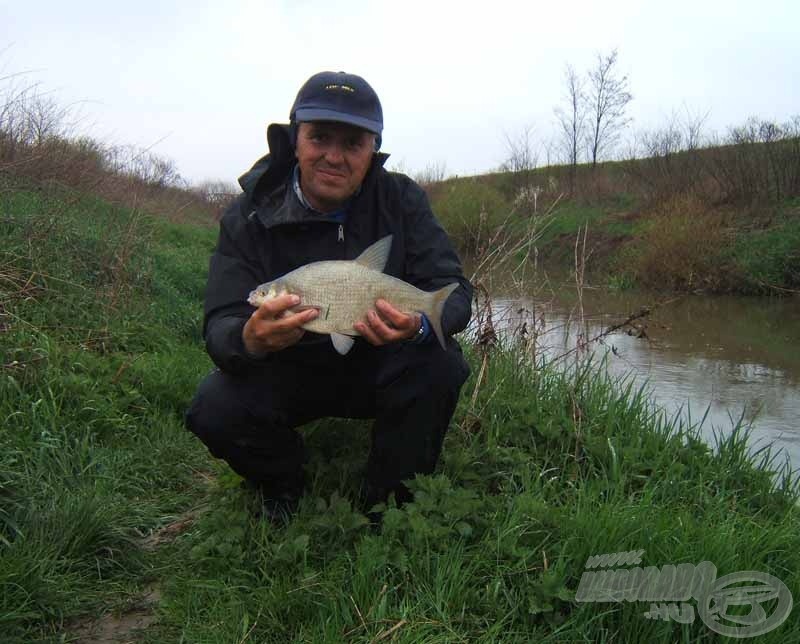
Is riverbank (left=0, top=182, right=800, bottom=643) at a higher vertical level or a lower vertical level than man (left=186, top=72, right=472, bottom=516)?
lower

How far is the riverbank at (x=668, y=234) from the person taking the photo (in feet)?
44.8

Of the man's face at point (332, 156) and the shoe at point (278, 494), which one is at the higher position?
the man's face at point (332, 156)

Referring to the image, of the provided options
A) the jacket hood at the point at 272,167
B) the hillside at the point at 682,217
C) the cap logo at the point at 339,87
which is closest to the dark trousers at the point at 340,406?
the jacket hood at the point at 272,167

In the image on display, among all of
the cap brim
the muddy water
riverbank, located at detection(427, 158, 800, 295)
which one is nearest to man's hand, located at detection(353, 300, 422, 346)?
the cap brim

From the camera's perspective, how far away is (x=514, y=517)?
91.1 inches

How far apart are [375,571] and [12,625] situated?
1.04 metres

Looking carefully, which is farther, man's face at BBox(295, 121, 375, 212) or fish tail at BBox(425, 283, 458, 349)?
man's face at BBox(295, 121, 375, 212)

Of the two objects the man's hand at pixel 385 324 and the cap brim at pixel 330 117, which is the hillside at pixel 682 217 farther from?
the man's hand at pixel 385 324

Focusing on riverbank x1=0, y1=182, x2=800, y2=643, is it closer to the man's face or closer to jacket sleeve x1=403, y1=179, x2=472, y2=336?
jacket sleeve x1=403, y1=179, x2=472, y2=336

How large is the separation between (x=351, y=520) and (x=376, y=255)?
0.94 metres

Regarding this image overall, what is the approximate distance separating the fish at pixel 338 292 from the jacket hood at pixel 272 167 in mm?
526

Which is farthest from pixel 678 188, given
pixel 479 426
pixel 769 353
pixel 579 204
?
pixel 479 426

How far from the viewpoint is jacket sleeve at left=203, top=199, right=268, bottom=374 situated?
2.35 m

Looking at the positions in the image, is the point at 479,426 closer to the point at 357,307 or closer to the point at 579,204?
the point at 357,307
